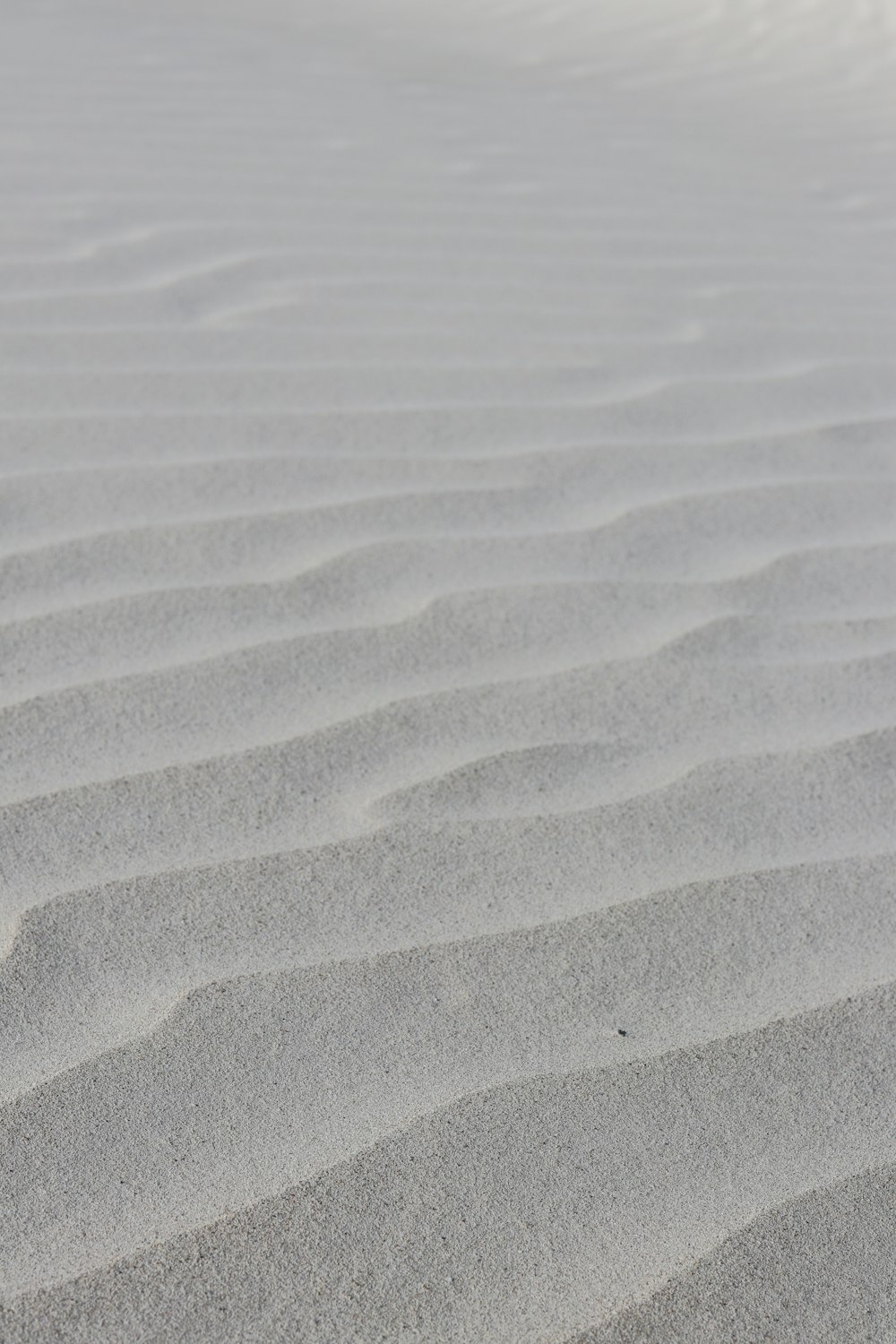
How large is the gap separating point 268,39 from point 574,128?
4.63 ft

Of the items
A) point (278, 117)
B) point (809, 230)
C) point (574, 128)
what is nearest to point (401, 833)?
point (809, 230)

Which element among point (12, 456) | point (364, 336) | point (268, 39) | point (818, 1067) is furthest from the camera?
point (268, 39)

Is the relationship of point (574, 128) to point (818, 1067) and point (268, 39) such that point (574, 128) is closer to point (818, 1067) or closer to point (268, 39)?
point (268, 39)

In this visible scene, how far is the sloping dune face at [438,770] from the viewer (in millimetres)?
1245

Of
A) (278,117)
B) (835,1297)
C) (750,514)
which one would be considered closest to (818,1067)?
(835,1297)

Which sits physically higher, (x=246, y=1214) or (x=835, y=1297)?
(x=246, y=1214)

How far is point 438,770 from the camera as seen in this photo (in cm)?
177

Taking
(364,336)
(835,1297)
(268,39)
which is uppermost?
(268,39)

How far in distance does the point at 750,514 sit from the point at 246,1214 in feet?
4.74

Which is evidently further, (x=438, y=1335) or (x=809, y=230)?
(x=809, y=230)

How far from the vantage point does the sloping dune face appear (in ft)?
4.09

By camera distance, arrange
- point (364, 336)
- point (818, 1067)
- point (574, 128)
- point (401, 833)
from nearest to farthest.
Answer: point (818, 1067) → point (401, 833) → point (364, 336) → point (574, 128)

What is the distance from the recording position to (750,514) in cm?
239

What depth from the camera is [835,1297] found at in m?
1.22
